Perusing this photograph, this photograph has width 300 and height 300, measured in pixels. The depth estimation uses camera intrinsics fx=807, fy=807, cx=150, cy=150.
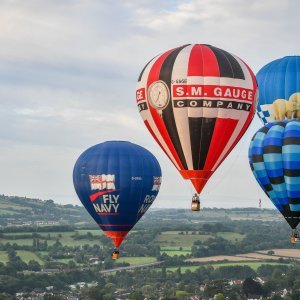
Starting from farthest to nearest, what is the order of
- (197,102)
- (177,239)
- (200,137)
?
1. (177,239)
2. (200,137)
3. (197,102)

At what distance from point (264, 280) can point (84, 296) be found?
2927cm

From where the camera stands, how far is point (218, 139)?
36.2 meters

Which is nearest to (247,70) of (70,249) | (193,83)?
(193,83)

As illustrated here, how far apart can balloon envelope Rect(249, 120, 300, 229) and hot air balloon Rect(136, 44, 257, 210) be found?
348cm

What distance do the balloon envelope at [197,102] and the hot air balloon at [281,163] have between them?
349cm

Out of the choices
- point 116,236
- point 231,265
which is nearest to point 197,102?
point 116,236

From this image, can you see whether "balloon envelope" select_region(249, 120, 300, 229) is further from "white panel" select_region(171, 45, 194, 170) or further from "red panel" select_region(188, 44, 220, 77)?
"red panel" select_region(188, 44, 220, 77)

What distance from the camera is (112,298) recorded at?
106 metres

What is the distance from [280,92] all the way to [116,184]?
10.1 meters

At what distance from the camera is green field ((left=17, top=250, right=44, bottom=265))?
507 ft

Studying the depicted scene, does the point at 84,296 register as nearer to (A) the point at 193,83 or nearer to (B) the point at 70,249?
(B) the point at 70,249

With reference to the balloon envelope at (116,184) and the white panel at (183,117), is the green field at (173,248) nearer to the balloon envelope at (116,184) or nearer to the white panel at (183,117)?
the balloon envelope at (116,184)

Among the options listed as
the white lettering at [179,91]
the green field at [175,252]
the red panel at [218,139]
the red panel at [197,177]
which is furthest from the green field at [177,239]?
the white lettering at [179,91]

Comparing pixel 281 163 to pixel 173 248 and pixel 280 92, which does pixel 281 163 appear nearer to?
pixel 280 92
